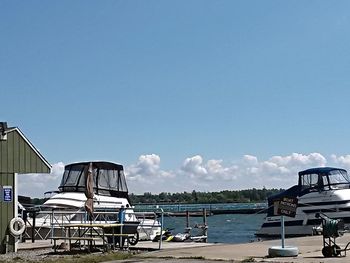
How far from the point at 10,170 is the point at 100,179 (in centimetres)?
1415

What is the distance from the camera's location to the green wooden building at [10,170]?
754 inches

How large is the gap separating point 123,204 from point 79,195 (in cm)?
284

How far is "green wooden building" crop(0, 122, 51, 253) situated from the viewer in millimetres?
19141

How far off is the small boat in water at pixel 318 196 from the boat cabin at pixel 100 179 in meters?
8.75

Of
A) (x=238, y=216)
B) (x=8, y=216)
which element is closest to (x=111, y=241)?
(x=8, y=216)

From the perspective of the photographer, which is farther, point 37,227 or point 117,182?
Result: point 117,182

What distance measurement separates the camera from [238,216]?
4264 inches

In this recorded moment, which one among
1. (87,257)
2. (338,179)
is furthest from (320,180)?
(87,257)

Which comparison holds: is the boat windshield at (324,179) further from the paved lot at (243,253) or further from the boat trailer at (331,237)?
the boat trailer at (331,237)

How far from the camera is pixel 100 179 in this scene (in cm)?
3331

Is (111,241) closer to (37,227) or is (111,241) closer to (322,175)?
(37,227)

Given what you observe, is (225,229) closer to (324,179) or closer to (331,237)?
(324,179)

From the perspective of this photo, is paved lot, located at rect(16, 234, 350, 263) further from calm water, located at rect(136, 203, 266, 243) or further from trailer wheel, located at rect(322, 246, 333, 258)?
calm water, located at rect(136, 203, 266, 243)

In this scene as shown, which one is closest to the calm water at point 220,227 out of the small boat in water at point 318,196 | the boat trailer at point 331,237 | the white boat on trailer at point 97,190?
the white boat on trailer at point 97,190
